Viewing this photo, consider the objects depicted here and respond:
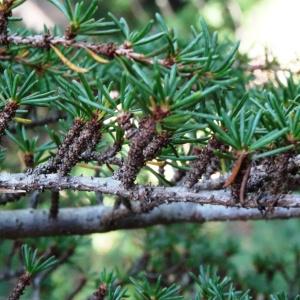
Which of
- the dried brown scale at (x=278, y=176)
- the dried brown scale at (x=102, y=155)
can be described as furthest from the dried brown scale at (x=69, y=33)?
the dried brown scale at (x=278, y=176)

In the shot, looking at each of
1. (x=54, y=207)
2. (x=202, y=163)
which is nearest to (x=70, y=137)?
(x=202, y=163)

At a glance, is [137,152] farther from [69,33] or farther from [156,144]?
[69,33]

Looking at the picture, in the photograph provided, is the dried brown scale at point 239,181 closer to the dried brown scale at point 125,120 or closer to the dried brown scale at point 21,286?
the dried brown scale at point 125,120

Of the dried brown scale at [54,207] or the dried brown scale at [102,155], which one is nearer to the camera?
the dried brown scale at [102,155]

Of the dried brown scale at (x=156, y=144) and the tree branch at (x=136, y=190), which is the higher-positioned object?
the dried brown scale at (x=156, y=144)

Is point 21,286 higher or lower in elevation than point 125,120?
lower

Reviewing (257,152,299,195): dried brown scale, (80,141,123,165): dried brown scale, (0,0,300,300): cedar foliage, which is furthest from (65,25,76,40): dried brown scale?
(257,152,299,195): dried brown scale
